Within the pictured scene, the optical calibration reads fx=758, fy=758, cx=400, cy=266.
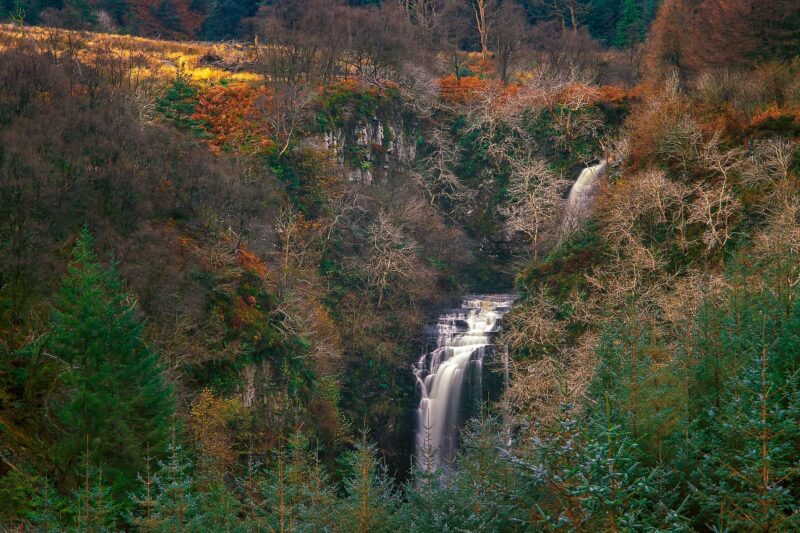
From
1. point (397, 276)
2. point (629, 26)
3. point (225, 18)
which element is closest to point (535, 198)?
point (397, 276)

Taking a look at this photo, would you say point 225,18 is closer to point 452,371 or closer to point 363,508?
point 452,371

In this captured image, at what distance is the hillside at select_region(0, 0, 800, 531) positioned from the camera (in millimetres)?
12398

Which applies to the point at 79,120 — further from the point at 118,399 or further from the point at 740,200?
the point at 740,200

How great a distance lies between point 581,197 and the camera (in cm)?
4194

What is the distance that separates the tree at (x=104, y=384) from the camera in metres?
18.5

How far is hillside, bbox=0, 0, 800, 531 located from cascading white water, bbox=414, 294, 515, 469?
0.50 feet

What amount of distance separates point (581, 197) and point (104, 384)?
29569 mm

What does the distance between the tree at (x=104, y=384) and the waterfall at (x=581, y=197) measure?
22.1 meters

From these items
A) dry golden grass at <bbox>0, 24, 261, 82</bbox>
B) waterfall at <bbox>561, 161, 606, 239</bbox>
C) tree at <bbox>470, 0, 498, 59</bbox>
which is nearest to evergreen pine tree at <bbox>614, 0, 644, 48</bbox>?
tree at <bbox>470, 0, 498, 59</bbox>

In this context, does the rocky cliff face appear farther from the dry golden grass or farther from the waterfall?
the waterfall

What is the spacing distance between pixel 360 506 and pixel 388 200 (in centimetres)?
3504

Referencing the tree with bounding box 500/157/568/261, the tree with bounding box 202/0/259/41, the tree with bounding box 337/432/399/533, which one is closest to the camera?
the tree with bounding box 337/432/399/533

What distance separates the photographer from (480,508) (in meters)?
12.7

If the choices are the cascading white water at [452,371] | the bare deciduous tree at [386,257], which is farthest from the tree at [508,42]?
the cascading white water at [452,371]
